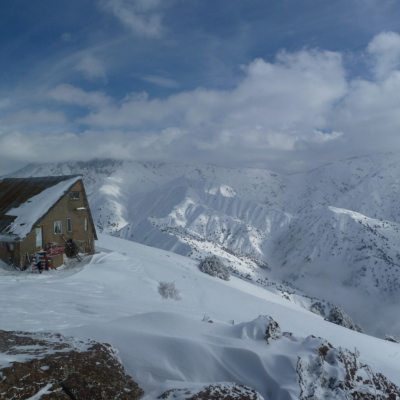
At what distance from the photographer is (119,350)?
522cm

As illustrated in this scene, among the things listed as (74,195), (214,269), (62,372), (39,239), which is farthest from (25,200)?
(214,269)

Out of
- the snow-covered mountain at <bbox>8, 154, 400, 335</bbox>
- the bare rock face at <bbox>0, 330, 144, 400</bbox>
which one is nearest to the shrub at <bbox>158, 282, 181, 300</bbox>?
the bare rock face at <bbox>0, 330, 144, 400</bbox>

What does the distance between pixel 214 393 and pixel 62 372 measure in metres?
2.11

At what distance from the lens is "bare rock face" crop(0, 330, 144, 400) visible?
3.53 metres

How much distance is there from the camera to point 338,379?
15.8 ft

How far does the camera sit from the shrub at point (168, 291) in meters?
15.0

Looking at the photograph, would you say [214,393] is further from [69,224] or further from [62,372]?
[69,224]

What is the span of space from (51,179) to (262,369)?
2045 cm

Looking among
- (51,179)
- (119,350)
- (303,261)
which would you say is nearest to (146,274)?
(51,179)

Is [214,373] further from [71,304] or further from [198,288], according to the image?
[198,288]

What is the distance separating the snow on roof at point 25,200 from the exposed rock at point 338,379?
53.8 ft

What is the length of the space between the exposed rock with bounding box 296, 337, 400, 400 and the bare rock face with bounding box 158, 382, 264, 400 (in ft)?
3.05

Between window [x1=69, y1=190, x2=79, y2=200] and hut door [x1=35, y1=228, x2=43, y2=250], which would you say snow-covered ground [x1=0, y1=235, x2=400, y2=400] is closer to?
hut door [x1=35, y1=228, x2=43, y2=250]

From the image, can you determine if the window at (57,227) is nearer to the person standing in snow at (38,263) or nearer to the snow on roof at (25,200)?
the snow on roof at (25,200)
